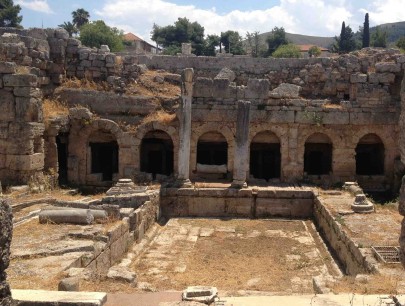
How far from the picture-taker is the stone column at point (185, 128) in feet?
62.7

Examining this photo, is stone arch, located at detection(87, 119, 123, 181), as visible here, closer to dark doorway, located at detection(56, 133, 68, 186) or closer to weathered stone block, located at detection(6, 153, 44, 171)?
dark doorway, located at detection(56, 133, 68, 186)

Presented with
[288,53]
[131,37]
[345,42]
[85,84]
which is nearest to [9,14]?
[131,37]

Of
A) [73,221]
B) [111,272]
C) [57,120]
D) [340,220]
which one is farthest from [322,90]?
[111,272]

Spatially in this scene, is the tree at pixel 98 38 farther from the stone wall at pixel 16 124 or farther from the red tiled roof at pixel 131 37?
the stone wall at pixel 16 124

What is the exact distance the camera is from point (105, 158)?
22.6 m

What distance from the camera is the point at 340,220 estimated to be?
14.2 m

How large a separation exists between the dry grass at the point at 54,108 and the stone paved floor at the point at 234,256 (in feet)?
21.0

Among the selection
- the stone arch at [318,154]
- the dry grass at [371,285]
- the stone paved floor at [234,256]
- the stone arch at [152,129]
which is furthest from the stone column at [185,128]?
the dry grass at [371,285]

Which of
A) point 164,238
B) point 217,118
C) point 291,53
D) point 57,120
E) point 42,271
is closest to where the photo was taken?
point 42,271

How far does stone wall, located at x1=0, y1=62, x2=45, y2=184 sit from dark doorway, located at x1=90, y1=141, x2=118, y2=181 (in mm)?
4723

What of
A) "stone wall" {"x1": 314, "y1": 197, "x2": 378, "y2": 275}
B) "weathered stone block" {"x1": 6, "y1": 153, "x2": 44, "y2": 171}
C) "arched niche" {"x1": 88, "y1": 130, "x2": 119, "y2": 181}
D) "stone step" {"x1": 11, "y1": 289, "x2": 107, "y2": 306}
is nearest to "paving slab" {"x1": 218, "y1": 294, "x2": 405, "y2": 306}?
"stone step" {"x1": 11, "y1": 289, "x2": 107, "y2": 306}

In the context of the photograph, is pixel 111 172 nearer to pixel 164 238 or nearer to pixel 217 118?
pixel 217 118

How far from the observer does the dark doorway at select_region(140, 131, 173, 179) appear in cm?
2194

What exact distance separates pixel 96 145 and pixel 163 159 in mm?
Answer: 2999
